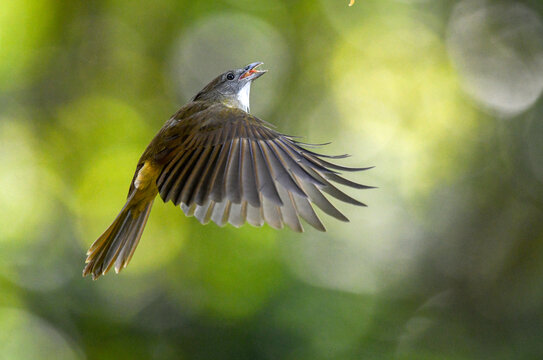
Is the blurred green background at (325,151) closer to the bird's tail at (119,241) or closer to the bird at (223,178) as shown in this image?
the bird's tail at (119,241)

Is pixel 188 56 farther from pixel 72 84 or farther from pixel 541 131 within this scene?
pixel 541 131

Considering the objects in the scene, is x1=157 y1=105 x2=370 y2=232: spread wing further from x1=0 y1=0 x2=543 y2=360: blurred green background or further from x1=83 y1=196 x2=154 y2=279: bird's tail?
x1=0 y1=0 x2=543 y2=360: blurred green background

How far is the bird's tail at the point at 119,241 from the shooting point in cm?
345

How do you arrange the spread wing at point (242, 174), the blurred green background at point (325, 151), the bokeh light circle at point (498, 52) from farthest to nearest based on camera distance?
1. the bokeh light circle at point (498, 52)
2. the blurred green background at point (325, 151)
3. the spread wing at point (242, 174)

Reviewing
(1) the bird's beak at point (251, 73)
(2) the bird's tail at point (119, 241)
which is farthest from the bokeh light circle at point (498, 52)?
(2) the bird's tail at point (119, 241)

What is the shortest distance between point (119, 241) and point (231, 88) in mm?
1113

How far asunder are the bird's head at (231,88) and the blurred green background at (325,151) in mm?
3364

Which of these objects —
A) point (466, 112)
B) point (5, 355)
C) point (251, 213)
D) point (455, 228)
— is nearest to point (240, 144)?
point (251, 213)

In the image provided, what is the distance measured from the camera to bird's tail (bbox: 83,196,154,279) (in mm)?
3453

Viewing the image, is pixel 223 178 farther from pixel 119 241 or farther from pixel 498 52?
pixel 498 52

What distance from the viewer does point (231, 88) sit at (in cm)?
405

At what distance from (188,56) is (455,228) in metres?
3.86

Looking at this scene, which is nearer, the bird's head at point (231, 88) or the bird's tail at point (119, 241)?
the bird's tail at point (119, 241)

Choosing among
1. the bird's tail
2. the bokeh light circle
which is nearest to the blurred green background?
the bokeh light circle
